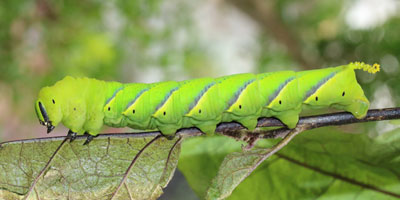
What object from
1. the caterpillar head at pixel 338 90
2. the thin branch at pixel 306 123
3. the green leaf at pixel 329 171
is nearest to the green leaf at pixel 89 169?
the thin branch at pixel 306 123

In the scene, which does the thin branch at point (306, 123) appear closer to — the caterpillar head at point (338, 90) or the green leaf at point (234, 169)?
the green leaf at point (234, 169)

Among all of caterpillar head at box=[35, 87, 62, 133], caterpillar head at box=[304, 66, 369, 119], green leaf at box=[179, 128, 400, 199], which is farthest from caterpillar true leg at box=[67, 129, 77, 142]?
caterpillar head at box=[304, 66, 369, 119]

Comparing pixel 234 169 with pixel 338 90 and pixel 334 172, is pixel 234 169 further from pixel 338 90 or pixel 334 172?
pixel 338 90

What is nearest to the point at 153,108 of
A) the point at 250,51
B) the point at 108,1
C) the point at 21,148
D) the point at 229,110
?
the point at 229,110

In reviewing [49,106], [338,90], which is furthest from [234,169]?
[49,106]

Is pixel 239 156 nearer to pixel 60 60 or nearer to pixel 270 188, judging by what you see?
pixel 270 188

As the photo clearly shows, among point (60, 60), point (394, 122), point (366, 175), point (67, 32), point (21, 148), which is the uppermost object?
point (67, 32)
